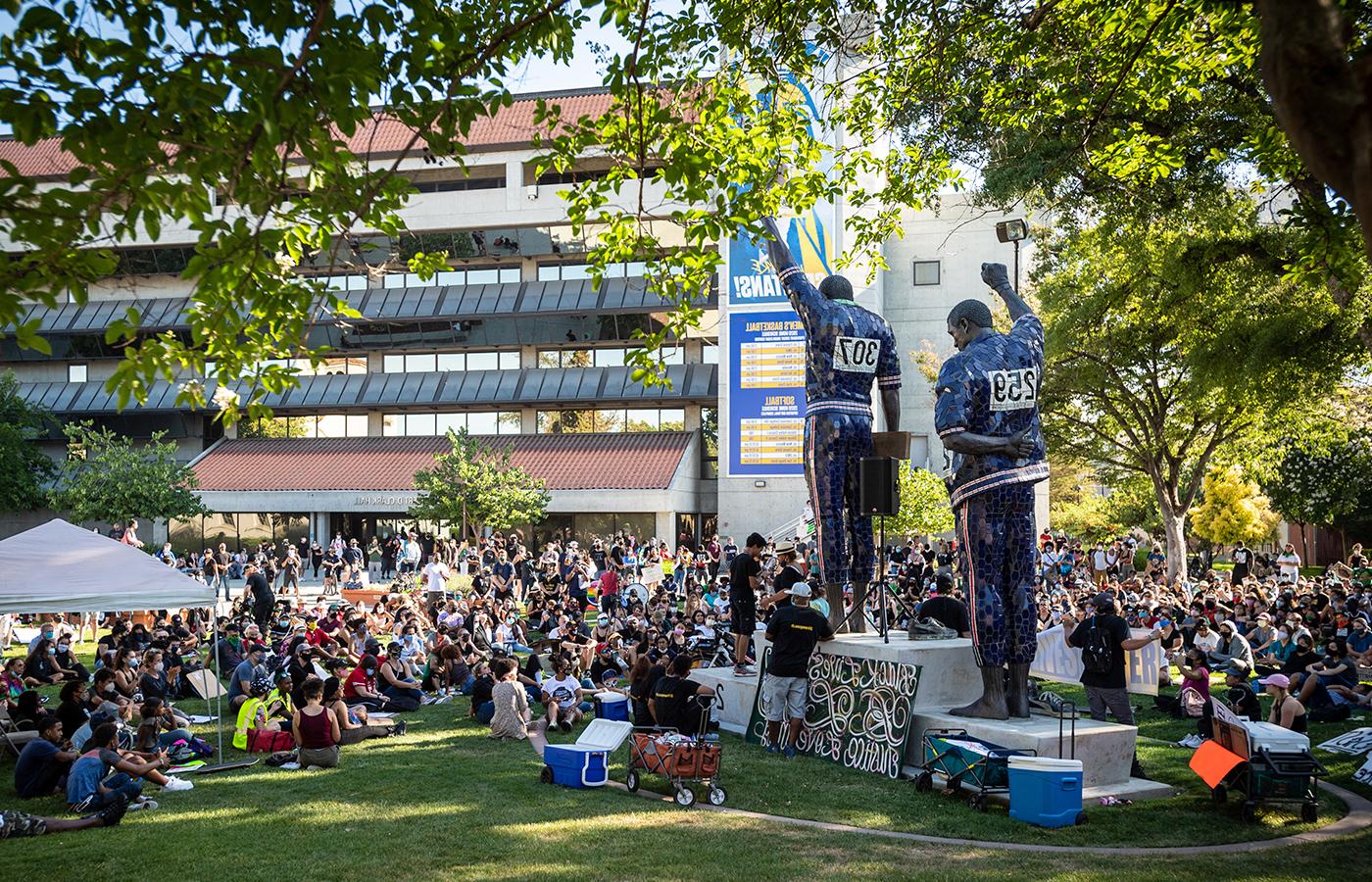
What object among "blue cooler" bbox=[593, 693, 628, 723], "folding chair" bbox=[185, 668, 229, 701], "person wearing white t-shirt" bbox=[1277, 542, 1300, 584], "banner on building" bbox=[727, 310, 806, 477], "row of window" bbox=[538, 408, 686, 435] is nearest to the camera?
"blue cooler" bbox=[593, 693, 628, 723]

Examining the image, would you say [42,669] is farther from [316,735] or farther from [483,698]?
[316,735]

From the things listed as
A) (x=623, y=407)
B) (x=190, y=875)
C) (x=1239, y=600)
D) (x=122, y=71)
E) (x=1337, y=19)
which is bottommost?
(x=190, y=875)

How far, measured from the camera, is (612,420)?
4616 centimetres

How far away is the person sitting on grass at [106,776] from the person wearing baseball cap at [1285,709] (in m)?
11.0

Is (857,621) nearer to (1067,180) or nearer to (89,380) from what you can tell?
(1067,180)

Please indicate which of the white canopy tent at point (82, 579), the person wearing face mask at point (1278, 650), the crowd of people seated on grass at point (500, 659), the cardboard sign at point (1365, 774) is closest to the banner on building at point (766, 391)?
the crowd of people seated on grass at point (500, 659)

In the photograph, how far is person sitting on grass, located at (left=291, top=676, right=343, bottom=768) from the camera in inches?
465

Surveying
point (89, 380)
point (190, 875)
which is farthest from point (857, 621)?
point (89, 380)

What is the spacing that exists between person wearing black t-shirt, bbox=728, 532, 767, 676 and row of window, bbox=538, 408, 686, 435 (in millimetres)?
31203

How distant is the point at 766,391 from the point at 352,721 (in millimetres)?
24553

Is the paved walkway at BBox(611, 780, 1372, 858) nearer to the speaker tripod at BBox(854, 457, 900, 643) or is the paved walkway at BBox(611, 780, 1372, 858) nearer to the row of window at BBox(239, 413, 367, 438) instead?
the speaker tripod at BBox(854, 457, 900, 643)

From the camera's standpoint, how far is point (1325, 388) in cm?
2056

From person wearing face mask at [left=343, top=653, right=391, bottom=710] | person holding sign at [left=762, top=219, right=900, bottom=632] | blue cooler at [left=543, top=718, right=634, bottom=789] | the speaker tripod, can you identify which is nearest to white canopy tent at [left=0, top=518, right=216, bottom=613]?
person wearing face mask at [left=343, top=653, right=391, bottom=710]

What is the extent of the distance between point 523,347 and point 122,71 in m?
41.7
